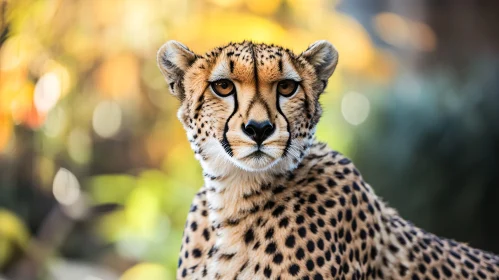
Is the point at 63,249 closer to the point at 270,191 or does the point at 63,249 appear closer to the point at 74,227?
the point at 74,227

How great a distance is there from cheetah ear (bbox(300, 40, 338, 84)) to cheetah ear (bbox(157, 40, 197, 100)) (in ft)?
0.95

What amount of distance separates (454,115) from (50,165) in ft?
7.26

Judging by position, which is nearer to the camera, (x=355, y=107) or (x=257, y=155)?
(x=257, y=155)

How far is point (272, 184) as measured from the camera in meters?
1.53

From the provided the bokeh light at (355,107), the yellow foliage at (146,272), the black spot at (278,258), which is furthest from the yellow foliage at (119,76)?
the black spot at (278,258)

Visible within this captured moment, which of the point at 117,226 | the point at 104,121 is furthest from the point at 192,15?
the point at 117,226

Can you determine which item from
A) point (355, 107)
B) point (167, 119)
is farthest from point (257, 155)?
point (167, 119)

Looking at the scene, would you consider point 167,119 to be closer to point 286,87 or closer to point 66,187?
point 66,187

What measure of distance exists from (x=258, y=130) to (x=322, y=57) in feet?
1.08

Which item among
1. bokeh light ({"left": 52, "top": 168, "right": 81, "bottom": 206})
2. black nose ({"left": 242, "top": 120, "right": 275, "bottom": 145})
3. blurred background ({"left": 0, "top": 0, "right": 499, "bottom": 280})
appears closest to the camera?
black nose ({"left": 242, "top": 120, "right": 275, "bottom": 145})

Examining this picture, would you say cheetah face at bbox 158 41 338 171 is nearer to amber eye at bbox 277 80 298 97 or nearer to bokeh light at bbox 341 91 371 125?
amber eye at bbox 277 80 298 97

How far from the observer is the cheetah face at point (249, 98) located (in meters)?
1.33

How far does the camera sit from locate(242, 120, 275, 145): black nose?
1.29 meters

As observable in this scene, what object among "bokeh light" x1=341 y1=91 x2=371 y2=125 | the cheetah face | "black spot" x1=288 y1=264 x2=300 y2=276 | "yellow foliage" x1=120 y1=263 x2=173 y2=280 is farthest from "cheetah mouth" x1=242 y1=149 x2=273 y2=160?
"yellow foliage" x1=120 y1=263 x2=173 y2=280
